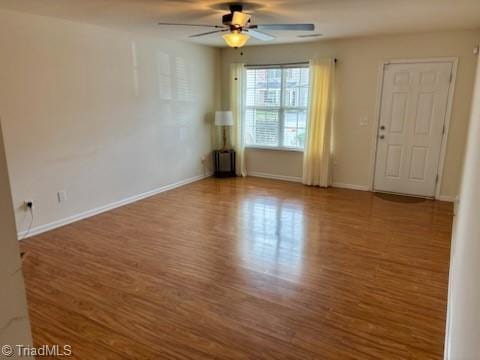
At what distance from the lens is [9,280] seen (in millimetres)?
703

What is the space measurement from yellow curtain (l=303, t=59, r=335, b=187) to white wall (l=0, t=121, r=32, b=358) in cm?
561

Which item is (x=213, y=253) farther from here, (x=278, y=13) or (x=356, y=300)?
(x=278, y=13)

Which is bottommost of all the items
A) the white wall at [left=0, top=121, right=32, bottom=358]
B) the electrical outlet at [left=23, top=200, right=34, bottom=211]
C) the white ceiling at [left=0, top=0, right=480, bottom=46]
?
the electrical outlet at [left=23, top=200, right=34, bottom=211]

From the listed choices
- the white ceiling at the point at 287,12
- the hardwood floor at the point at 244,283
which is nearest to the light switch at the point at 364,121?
the white ceiling at the point at 287,12

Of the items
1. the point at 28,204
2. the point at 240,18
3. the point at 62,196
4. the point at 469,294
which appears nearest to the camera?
the point at 469,294

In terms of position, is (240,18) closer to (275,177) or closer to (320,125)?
(320,125)

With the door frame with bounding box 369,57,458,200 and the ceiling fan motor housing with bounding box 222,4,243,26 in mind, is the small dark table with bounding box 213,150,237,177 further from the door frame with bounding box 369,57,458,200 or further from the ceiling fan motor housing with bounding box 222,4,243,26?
the ceiling fan motor housing with bounding box 222,4,243,26

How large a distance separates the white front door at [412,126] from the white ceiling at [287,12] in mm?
689

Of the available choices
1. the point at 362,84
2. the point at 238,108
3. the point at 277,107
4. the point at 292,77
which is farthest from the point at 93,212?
the point at 362,84

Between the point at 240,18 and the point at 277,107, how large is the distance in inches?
123

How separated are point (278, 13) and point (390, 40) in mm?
2382

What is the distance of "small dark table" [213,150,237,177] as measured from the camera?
6.82 metres

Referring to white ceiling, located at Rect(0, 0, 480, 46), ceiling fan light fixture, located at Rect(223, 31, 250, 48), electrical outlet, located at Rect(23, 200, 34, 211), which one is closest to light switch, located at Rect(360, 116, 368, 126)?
white ceiling, located at Rect(0, 0, 480, 46)

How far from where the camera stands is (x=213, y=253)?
3.50m
